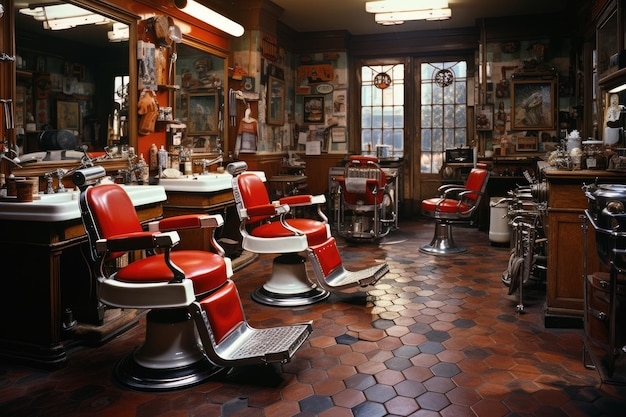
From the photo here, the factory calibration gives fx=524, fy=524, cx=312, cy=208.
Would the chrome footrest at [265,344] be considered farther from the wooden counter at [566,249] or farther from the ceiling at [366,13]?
the ceiling at [366,13]

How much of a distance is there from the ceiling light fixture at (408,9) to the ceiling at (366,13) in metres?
0.34

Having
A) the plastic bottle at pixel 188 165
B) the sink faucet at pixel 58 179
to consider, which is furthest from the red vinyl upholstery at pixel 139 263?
the plastic bottle at pixel 188 165

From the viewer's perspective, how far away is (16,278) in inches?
118

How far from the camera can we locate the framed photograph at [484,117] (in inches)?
308

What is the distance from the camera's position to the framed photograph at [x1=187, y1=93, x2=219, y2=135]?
5531mm

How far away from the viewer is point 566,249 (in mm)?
3436

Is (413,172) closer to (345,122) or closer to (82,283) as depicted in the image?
(345,122)

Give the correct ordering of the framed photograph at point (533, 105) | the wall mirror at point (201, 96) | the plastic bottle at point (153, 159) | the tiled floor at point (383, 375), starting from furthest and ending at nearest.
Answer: the framed photograph at point (533, 105) < the wall mirror at point (201, 96) < the plastic bottle at point (153, 159) < the tiled floor at point (383, 375)

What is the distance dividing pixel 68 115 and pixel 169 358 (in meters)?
2.09

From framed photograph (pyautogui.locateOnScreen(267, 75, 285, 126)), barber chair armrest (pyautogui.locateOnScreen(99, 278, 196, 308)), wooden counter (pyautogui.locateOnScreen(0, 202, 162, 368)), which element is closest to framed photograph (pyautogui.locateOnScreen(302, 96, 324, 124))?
framed photograph (pyautogui.locateOnScreen(267, 75, 285, 126))

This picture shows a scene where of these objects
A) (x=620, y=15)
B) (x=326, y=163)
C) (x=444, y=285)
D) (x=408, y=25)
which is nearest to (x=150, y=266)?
(x=444, y=285)

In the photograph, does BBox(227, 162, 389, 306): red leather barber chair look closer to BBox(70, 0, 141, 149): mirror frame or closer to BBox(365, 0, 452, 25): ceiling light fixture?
BBox(70, 0, 141, 149): mirror frame

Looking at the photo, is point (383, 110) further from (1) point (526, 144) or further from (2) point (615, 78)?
(2) point (615, 78)

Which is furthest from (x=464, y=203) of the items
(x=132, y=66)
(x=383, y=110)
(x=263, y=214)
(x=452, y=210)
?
(x=132, y=66)
